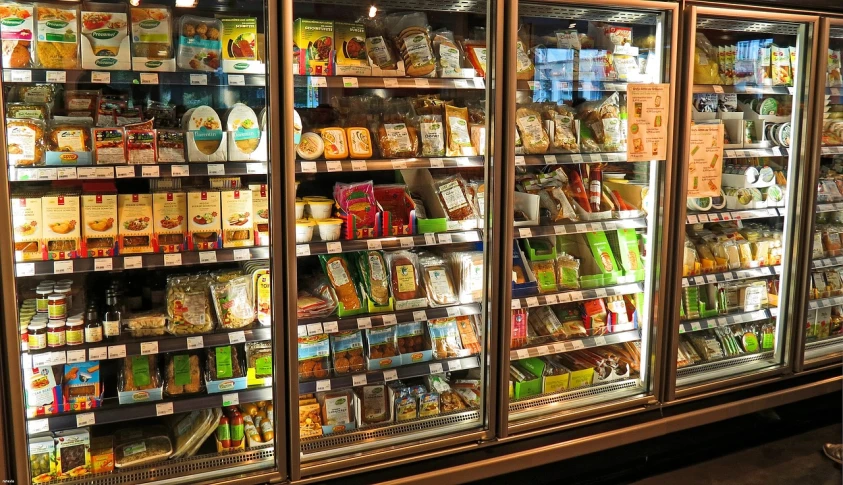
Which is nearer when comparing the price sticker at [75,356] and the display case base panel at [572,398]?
the price sticker at [75,356]

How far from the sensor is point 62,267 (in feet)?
7.79

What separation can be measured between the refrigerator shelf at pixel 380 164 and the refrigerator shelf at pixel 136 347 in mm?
660

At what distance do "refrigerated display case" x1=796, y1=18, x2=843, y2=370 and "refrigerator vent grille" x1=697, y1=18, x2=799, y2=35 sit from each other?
20 centimetres

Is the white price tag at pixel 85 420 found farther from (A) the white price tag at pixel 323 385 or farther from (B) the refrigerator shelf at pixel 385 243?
(B) the refrigerator shelf at pixel 385 243

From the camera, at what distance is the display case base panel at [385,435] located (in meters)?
2.74

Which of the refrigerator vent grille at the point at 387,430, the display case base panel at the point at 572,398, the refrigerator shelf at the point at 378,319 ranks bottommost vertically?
the refrigerator vent grille at the point at 387,430

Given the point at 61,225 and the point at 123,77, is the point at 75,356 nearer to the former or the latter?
the point at 61,225

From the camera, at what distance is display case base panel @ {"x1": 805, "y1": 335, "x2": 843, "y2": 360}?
3830 millimetres

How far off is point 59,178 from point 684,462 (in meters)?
3.07

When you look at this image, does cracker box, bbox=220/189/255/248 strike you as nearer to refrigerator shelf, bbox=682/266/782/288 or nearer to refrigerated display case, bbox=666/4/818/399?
refrigerated display case, bbox=666/4/818/399

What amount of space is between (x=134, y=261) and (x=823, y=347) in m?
3.66

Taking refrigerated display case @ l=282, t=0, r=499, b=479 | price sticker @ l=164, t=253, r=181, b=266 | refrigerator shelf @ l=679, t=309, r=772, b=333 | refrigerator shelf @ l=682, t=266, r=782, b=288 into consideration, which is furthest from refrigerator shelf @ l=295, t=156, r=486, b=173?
refrigerator shelf @ l=679, t=309, r=772, b=333

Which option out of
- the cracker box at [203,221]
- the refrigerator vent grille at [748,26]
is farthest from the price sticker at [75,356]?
the refrigerator vent grille at [748,26]

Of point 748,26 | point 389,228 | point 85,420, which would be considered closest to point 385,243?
point 389,228
